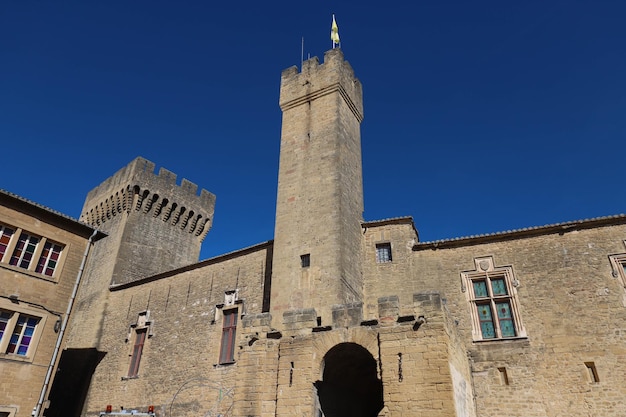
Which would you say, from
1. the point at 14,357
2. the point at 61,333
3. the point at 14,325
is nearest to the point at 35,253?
the point at 14,325

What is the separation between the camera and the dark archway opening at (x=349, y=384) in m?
9.77

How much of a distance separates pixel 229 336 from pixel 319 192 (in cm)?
574

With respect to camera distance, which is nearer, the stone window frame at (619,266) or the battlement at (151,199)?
the stone window frame at (619,266)

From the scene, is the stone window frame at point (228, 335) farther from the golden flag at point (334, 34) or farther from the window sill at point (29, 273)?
the golden flag at point (334, 34)

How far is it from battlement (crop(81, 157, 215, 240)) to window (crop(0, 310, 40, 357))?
35.8 ft

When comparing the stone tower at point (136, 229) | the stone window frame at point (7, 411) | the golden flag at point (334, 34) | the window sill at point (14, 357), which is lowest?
the stone window frame at point (7, 411)

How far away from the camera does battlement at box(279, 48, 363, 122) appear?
1766 cm

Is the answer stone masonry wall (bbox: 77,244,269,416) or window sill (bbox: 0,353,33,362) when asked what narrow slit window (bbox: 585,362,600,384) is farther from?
window sill (bbox: 0,353,33,362)

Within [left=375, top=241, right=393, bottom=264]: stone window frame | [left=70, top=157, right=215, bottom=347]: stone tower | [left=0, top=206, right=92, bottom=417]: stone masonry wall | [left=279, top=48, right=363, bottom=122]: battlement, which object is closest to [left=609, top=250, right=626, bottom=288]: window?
[left=375, top=241, right=393, bottom=264]: stone window frame

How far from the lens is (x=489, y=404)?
12070 mm

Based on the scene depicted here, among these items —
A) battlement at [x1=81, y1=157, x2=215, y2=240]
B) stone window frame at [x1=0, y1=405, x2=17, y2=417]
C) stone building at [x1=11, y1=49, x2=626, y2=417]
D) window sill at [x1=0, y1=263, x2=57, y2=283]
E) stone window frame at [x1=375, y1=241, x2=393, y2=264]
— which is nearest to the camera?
stone building at [x1=11, y1=49, x2=626, y2=417]

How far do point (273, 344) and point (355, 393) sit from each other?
3.20m

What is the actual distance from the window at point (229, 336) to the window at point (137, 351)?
172 inches

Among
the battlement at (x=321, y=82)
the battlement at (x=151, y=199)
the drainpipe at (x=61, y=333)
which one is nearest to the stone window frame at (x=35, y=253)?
the drainpipe at (x=61, y=333)
